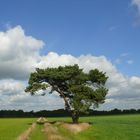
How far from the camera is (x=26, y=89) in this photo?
268 feet

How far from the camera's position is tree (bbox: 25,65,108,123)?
260 ft

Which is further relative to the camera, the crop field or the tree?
the tree

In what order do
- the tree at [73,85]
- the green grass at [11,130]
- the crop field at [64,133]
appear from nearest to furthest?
the green grass at [11,130], the crop field at [64,133], the tree at [73,85]

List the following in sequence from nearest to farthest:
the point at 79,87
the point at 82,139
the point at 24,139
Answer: the point at 24,139 → the point at 82,139 → the point at 79,87

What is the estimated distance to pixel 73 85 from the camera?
7994cm

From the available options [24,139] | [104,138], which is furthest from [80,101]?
[24,139]

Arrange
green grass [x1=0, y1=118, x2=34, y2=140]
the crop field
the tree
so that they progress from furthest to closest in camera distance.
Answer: the tree → the crop field → green grass [x1=0, y1=118, x2=34, y2=140]

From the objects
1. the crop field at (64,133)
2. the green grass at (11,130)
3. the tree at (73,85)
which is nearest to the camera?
the green grass at (11,130)

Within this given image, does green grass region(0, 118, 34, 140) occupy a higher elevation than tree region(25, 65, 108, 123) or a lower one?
lower

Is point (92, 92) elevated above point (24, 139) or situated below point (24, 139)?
above

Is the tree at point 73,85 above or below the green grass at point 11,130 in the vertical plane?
above

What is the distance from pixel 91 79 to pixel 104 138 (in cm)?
3840

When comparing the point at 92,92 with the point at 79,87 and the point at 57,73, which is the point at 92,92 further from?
the point at 57,73

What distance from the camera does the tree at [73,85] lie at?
260 ft
